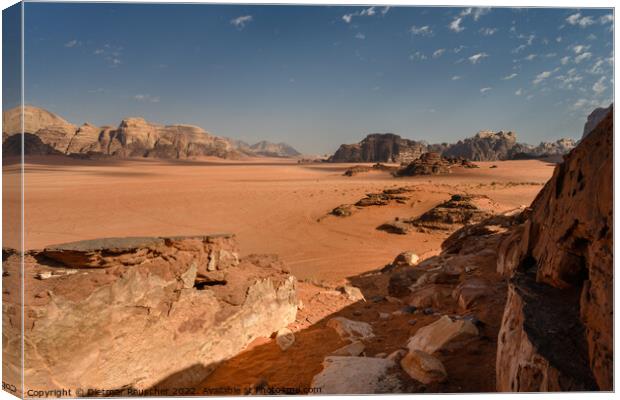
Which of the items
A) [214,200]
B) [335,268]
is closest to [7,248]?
[335,268]

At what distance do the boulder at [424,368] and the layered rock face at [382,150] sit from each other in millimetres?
56950

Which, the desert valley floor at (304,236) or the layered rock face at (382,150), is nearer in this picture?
the desert valley floor at (304,236)

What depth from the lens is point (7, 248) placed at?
3.15 m

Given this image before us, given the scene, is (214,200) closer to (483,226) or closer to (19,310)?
(483,226)

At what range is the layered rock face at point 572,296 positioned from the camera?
2176mm

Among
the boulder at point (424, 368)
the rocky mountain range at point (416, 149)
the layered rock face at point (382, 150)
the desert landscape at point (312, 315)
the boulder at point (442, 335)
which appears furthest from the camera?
the layered rock face at point (382, 150)

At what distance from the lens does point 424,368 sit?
2.80 metres

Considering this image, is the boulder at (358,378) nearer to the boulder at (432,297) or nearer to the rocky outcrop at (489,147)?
the boulder at (432,297)

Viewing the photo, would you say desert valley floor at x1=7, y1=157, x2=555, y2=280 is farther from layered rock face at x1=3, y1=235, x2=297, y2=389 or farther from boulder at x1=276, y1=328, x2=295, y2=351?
layered rock face at x1=3, y1=235, x2=297, y2=389

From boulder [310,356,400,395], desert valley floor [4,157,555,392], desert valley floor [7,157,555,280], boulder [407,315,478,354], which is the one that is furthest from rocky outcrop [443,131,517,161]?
boulder [310,356,400,395]

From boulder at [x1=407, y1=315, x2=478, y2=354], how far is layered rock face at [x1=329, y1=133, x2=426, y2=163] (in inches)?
2215

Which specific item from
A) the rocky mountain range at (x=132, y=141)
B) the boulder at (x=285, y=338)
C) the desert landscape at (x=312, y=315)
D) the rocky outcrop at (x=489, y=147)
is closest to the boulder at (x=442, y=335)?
the desert landscape at (x=312, y=315)

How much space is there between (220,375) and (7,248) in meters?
2.28

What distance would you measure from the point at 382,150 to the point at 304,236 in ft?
168
